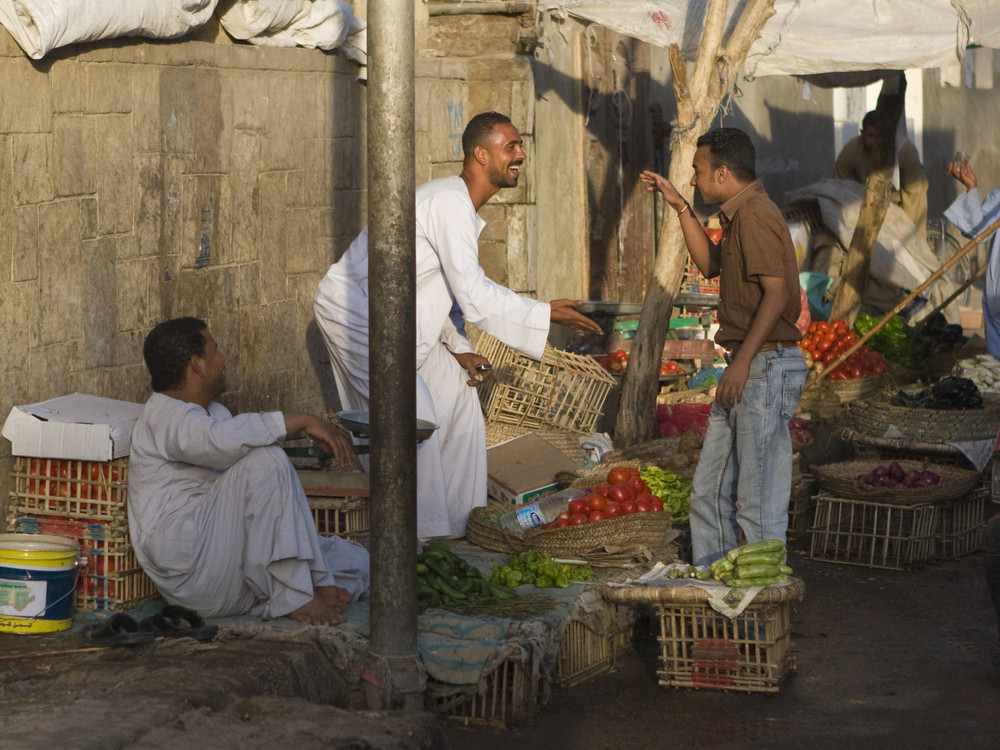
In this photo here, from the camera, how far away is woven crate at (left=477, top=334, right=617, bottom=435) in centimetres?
780

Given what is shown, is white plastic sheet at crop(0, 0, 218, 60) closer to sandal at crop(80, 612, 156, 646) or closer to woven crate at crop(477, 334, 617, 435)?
sandal at crop(80, 612, 156, 646)

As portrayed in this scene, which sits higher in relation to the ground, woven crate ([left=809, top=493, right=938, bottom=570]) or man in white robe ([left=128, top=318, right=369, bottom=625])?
man in white robe ([left=128, top=318, right=369, bottom=625])

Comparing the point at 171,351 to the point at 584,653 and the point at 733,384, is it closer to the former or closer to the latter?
the point at 584,653

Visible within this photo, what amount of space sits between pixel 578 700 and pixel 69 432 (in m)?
2.10

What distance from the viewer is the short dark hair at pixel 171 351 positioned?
4.96 meters

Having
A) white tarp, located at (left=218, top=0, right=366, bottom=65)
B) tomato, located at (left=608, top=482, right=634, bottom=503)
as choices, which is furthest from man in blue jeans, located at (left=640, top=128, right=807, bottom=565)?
white tarp, located at (left=218, top=0, right=366, bottom=65)

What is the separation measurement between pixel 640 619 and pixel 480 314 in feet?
4.91

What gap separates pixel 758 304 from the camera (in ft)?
17.3

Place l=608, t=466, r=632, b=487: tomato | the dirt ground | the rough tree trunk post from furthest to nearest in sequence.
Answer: the rough tree trunk post → l=608, t=466, r=632, b=487: tomato → the dirt ground

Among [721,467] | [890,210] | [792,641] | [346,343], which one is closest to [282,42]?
[346,343]

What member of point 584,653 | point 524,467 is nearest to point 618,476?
point 524,467

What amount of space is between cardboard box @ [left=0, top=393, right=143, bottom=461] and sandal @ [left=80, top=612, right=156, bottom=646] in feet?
2.04

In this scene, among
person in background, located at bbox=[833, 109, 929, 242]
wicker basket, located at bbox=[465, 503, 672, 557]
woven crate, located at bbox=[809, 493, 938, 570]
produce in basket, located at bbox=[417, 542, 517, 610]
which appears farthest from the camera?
person in background, located at bbox=[833, 109, 929, 242]

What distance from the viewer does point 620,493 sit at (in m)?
5.92
